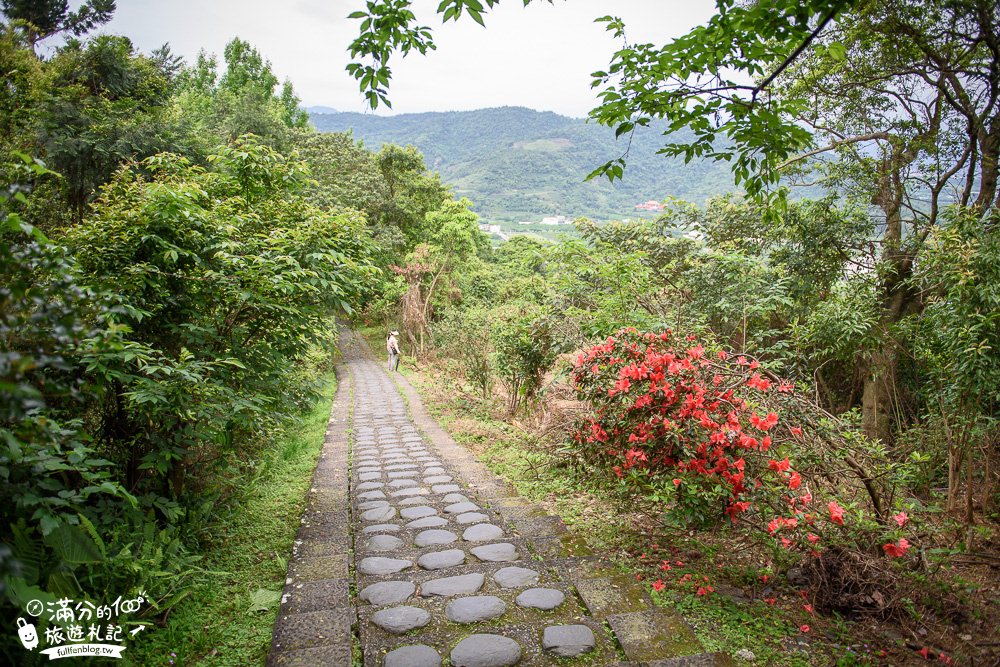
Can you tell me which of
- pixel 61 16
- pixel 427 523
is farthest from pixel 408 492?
pixel 61 16

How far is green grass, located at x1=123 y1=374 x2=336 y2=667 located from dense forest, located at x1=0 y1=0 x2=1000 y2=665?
23 mm

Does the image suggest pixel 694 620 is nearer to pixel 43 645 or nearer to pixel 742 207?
pixel 43 645

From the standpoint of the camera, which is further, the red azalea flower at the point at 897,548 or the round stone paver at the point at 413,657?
the red azalea flower at the point at 897,548

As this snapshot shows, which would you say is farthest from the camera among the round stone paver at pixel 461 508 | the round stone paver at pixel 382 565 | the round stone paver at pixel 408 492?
the round stone paver at pixel 408 492

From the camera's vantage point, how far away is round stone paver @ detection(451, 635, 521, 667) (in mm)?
2033

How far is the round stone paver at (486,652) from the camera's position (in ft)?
6.67

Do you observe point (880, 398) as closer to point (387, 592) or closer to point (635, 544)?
point (635, 544)

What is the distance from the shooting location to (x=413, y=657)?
6.77 feet

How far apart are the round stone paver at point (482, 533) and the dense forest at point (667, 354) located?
0.85 meters

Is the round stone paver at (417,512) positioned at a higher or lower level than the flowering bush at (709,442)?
lower

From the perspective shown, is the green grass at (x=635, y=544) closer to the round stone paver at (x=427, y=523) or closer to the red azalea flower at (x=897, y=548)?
the red azalea flower at (x=897, y=548)

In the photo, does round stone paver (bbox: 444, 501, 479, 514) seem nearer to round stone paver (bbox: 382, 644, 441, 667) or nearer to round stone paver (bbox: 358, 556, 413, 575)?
round stone paver (bbox: 358, 556, 413, 575)

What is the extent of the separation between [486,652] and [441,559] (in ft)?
2.98

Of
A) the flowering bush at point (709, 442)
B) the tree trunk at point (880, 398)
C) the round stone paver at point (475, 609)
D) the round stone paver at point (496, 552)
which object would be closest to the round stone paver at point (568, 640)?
the round stone paver at point (475, 609)
